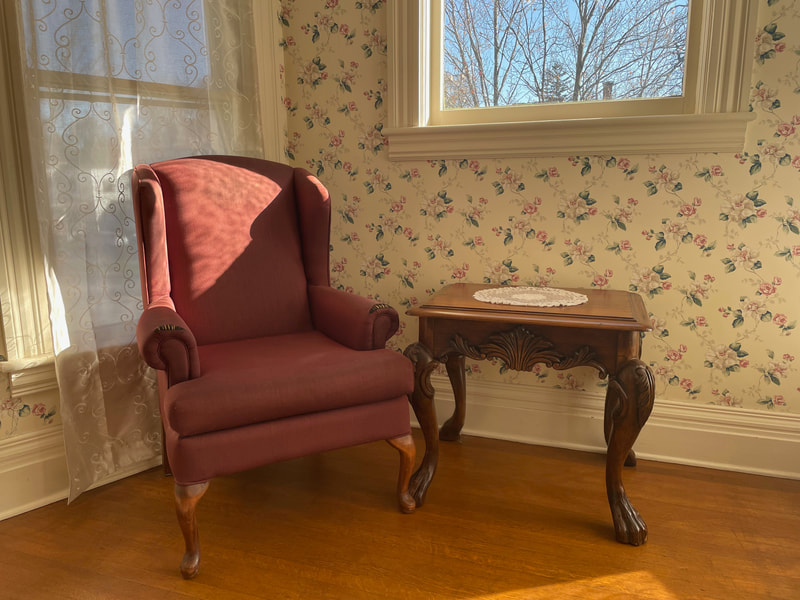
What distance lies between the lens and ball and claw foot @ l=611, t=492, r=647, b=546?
62.6 inches

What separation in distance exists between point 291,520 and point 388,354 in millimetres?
579

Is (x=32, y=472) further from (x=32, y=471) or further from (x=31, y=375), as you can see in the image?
(x=31, y=375)

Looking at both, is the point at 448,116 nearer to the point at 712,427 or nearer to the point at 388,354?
the point at 388,354

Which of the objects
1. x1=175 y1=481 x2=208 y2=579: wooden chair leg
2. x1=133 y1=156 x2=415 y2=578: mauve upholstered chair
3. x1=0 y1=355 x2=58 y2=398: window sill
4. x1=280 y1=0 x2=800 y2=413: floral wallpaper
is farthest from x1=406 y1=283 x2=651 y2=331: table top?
x1=0 y1=355 x2=58 y2=398: window sill

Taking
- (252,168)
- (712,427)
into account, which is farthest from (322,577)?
(712,427)

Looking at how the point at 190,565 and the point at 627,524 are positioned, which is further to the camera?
the point at 627,524

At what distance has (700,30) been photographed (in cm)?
194

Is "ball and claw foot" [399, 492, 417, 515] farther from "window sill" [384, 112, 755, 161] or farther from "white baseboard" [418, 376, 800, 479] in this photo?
"window sill" [384, 112, 755, 161]

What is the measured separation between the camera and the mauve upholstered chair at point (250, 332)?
4.72ft

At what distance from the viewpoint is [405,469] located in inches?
68.8

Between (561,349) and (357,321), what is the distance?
1.95 feet

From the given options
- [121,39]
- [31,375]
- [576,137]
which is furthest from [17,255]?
[576,137]

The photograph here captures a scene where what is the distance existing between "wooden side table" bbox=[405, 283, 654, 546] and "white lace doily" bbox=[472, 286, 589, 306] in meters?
0.04

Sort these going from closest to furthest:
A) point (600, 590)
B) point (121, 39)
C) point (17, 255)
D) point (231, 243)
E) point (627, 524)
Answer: point (600, 590), point (627, 524), point (17, 255), point (121, 39), point (231, 243)
